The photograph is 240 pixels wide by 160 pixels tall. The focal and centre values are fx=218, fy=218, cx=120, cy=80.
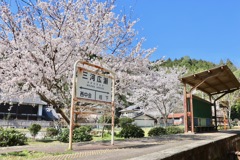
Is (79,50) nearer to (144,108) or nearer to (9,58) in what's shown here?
(9,58)

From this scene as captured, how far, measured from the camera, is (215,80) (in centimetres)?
1238

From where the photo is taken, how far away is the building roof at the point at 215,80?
1098 centimetres

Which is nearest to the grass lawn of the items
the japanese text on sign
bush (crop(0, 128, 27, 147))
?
the japanese text on sign

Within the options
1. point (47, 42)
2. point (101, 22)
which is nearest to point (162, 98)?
point (101, 22)

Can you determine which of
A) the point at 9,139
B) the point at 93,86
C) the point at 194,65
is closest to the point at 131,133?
the point at 9,139

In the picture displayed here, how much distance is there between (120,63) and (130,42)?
1.61 m

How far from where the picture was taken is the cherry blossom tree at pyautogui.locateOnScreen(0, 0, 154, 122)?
818cm

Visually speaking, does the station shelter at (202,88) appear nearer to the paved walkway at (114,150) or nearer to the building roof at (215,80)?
the building roof at (215,80)

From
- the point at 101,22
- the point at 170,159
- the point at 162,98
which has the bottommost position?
the point at 170,159

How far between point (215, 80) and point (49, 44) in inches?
361

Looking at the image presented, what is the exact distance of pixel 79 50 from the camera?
9180 mm

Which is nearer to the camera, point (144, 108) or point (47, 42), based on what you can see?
point (47, 42)

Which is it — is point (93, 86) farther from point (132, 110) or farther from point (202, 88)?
point (132, 110)

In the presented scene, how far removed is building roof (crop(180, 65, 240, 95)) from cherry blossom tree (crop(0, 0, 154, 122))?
410 centimetres
